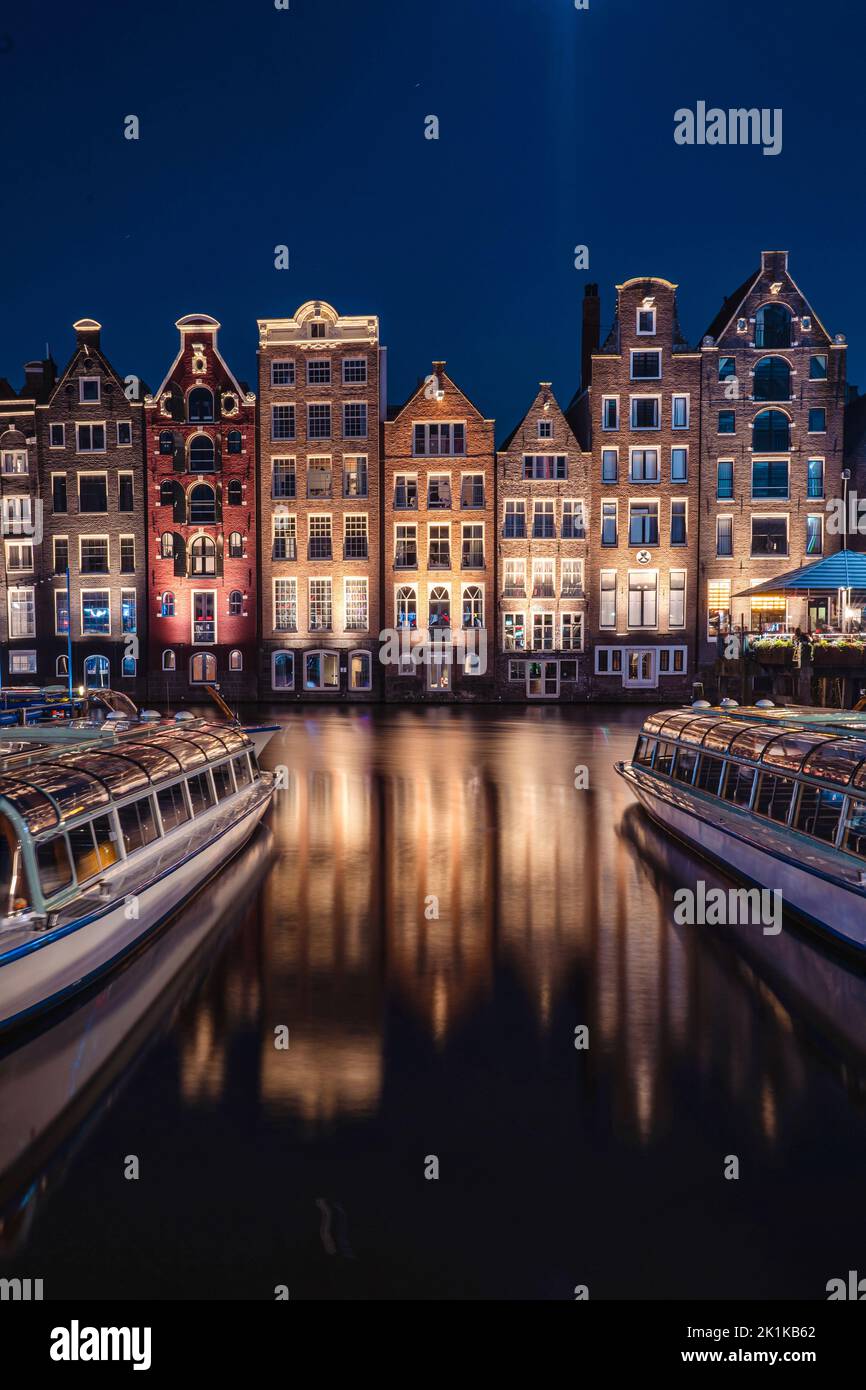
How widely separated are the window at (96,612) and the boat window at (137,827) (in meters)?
38.5

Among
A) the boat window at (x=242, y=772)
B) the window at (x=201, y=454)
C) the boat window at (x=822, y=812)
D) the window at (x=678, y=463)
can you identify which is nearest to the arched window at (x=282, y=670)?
the window at (x=201, y=454)

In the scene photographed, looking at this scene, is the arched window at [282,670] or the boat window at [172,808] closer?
the boat window at [172,808]

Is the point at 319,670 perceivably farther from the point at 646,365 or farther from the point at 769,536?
the point at 769,536

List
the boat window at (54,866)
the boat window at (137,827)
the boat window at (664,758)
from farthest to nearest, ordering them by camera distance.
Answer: the boat window at (664,758) < the boat window at (137,827) < the boat window at (54,866)

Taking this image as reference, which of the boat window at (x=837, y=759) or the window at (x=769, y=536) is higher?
the window at (x=769, y=536)

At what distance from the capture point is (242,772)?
50.4 ft

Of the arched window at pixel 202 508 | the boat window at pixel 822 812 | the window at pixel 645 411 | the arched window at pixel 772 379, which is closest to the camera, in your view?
the boat window at pixel 822 812

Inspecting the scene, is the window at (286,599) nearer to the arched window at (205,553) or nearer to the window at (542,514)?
the arched window at (205,553)

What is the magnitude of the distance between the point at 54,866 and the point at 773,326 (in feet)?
163

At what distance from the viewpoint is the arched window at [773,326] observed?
48.1 metres

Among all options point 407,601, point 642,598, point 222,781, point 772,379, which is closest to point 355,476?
point 407,601

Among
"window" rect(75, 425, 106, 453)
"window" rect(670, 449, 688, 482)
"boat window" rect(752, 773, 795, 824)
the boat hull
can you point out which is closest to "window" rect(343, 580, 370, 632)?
"window" rect(75, 425, 106, 453)

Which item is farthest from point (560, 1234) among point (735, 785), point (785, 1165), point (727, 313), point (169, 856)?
point (727, 313)
